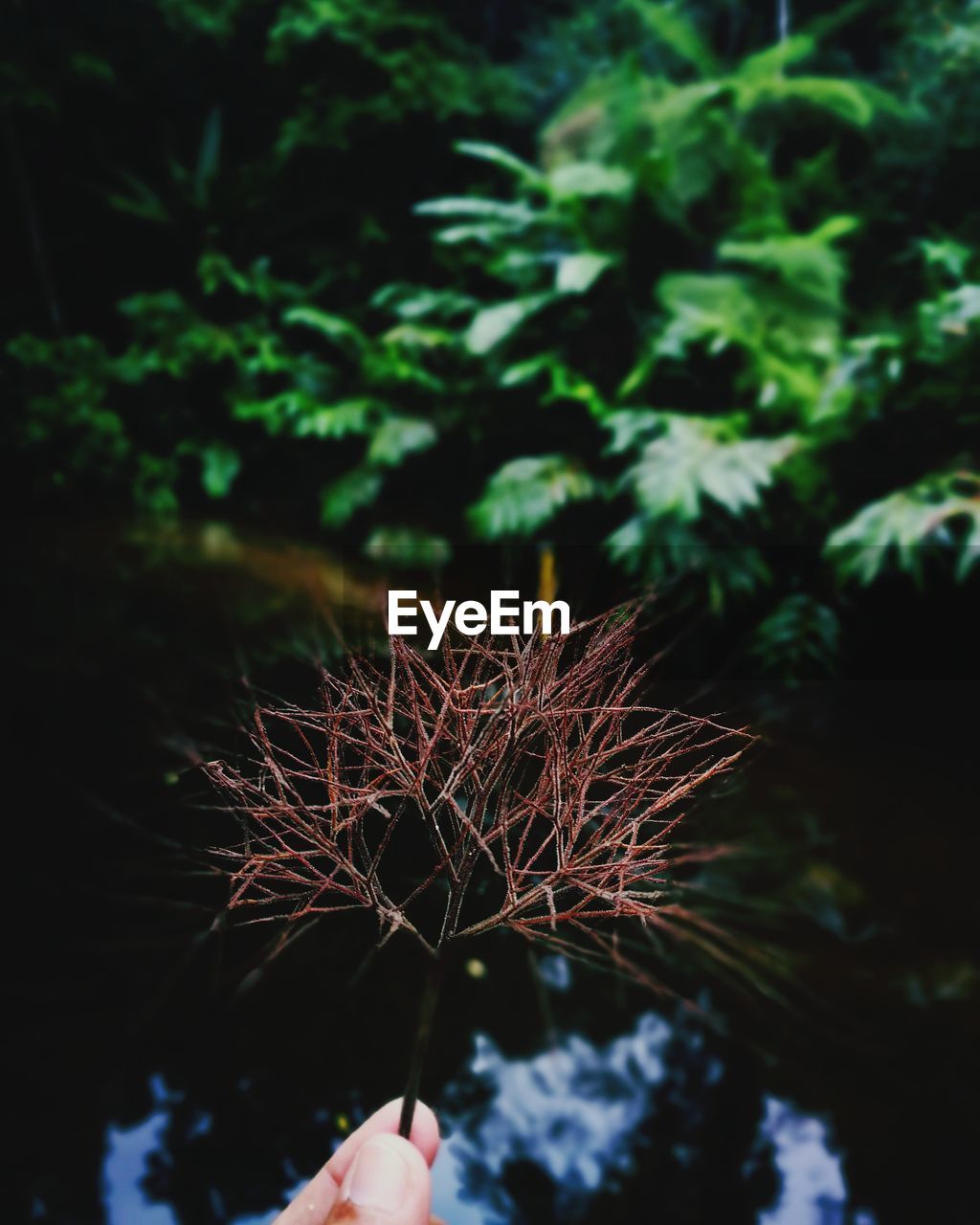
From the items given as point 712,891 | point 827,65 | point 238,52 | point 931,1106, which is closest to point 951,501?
point 712,891

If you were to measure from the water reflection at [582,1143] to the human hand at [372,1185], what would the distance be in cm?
66

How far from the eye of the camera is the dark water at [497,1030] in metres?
1.54

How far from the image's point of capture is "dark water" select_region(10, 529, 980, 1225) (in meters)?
1.54

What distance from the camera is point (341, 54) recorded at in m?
6.61

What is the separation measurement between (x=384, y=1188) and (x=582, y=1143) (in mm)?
962

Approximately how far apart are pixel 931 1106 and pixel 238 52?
336 inches

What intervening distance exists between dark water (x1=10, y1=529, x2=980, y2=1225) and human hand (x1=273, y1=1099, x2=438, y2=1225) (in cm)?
67

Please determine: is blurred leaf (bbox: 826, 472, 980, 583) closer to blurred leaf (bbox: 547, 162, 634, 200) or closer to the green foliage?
the green foliage

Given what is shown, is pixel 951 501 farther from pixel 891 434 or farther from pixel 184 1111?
pixel 184 1111

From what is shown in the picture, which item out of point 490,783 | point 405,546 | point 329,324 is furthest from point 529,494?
point 490,783

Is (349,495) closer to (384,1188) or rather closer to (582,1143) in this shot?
(582,1143)

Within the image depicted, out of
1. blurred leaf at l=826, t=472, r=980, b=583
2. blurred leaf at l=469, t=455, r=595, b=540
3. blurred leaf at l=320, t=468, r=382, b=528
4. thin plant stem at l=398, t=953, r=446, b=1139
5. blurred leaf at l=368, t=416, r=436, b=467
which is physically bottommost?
thin plant stem at l=398, t=953, r=446, b=1139

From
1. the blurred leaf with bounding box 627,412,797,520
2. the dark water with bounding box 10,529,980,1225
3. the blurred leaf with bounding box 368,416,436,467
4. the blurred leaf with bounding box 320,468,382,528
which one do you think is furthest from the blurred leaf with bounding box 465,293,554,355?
the dark water with bounding box 10,529,980,1225

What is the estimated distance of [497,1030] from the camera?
187 cm
